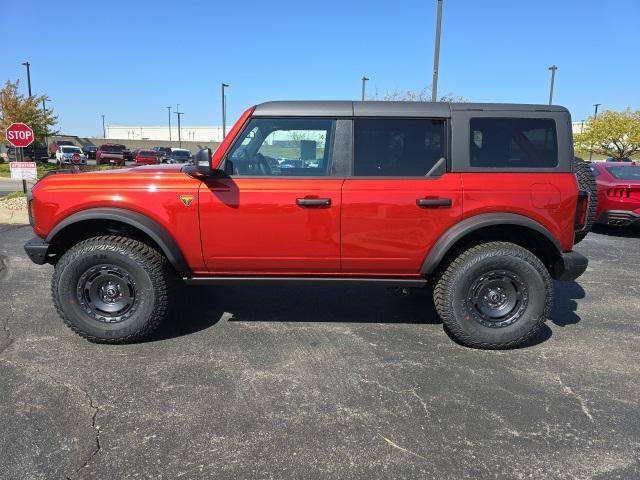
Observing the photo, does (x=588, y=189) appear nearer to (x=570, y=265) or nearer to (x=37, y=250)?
(x=570, y=265)

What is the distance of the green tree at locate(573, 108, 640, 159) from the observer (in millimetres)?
42750

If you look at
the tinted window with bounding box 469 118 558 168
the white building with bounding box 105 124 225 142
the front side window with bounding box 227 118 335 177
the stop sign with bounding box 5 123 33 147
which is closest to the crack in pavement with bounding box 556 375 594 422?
the tinted window with bounding box 469 118 558 168

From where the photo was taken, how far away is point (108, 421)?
277cm

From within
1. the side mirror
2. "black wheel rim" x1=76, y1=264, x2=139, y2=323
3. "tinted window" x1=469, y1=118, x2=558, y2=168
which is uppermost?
"tinted window" x1=469, y1=118, x2=558, y2=168

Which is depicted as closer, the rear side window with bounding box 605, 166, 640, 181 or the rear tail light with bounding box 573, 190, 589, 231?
the rear tail light with bounding box 573, 190, 589, 231

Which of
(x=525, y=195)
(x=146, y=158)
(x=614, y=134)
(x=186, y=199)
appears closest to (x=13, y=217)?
(x=186, y=199)

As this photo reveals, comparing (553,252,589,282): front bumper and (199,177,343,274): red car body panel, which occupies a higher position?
(199,177,343,274): red car body panel

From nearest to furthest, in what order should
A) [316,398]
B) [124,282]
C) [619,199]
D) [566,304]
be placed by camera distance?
[316,398], [124,282], [566,304], [619,199]

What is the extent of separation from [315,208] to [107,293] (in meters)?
1.83

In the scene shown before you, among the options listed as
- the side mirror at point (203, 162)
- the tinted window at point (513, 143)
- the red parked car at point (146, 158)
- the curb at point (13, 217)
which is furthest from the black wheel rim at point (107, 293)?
the red parked car at point (146, 158)

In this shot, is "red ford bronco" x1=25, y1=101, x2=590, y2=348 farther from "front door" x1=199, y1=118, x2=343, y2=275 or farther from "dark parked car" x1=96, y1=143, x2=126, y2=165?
"dark parked car" x1=96, y1=143, x2=126, y2=165

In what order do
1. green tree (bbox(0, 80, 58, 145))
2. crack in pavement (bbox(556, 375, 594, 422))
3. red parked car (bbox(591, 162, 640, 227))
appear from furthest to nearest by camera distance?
1. green tree (bbox(0, 80, 58, 145))
2. red parked car (bbox(591, 162, 640, 227))
3. crack in pavement (bbox(556, 375, 594, 422))

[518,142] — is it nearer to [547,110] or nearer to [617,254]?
[547,110]

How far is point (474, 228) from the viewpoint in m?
3.62
